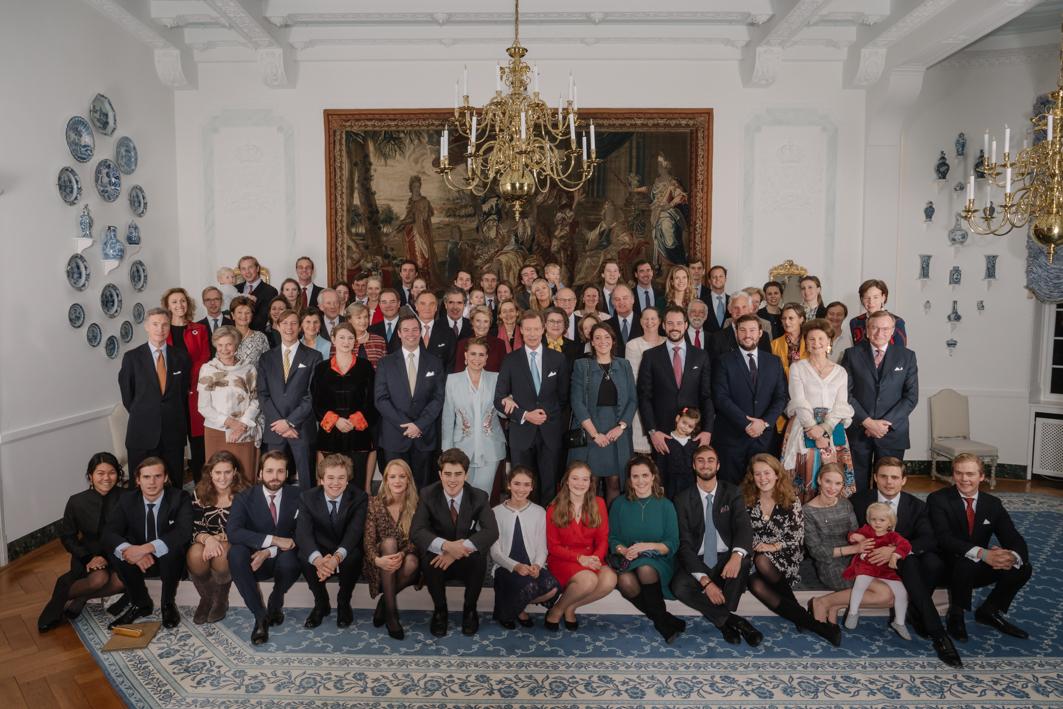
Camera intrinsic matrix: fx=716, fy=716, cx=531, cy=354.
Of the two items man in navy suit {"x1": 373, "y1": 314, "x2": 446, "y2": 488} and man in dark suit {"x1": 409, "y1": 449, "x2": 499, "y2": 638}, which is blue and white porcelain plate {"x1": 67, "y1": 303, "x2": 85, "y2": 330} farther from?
man in dark suit {"x1": 409, "y1": 449, "x2": 499, "y2": 638}

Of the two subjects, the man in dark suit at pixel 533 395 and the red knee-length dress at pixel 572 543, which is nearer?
the red knee-length dress at pixel 572 543

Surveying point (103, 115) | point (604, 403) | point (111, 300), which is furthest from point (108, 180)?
point (604, 403)

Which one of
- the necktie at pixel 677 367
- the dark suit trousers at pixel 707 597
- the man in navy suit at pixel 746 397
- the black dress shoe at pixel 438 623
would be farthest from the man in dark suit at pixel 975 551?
the black dress shoe at pixel 438 623

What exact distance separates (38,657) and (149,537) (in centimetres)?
86

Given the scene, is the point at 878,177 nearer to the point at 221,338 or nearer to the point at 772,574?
the point at 772,574

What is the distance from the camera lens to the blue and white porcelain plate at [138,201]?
7.73 metres

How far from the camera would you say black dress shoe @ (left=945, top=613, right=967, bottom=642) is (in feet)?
14.6

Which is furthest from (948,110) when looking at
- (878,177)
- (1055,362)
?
(1055,362)

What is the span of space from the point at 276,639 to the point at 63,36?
5.76 meters

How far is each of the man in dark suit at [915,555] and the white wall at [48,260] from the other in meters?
6.47

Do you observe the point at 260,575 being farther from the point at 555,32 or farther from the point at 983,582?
the point at 555,32

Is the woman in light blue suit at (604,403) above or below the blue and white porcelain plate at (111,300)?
below

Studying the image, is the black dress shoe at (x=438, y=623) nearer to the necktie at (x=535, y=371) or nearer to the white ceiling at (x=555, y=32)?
the necktie at (x=535, y=371)

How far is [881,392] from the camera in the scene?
5.64 m
